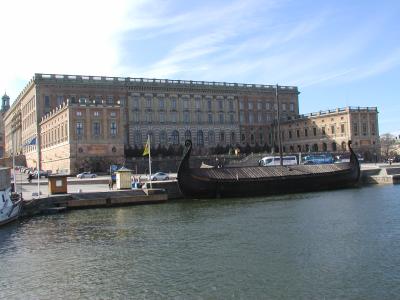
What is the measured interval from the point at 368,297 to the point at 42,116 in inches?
3944

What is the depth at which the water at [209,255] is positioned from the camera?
18.2 metres

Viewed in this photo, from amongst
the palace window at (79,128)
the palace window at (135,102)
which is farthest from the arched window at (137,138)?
the palace window at (79,128)

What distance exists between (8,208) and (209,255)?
19.0 meters

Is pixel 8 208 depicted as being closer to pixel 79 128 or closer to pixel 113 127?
pixel 79 128

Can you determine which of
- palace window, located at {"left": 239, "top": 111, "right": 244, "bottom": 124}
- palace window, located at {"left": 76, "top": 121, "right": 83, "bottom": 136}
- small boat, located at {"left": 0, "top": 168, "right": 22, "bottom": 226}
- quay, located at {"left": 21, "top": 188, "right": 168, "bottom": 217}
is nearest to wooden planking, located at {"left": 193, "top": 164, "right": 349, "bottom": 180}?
quay, located at {"left": 21, "top": 188, "right": 168, "bottom": 217}

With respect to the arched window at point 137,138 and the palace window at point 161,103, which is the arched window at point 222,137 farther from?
the arched window at point 137,138

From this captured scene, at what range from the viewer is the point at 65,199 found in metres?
42.7

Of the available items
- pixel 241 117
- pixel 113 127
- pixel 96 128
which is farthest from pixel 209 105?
pixel 96 128

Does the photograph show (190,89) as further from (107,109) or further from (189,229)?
(189,229)

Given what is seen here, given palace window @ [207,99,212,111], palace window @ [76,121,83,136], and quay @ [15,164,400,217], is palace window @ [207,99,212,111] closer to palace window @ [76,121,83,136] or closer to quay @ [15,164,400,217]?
palace window @ [76,121,83,136]

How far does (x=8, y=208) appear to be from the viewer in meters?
35.8

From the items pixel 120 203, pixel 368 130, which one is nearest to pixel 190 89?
pixel 368 130

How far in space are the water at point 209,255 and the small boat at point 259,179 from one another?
10376 millimetres

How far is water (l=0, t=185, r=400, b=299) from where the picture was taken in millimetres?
18234
